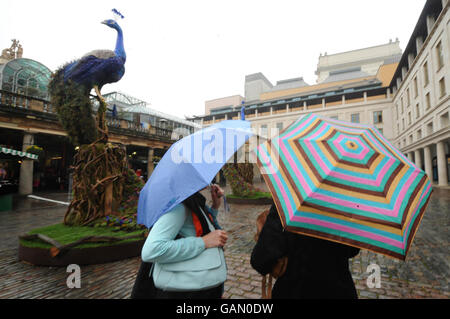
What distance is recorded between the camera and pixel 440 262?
13.6ft

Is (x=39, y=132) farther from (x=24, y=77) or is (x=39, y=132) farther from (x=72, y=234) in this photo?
(x=72, y=234)

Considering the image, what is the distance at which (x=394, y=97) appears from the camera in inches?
1433

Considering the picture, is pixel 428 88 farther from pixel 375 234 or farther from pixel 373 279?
pixel 375 234

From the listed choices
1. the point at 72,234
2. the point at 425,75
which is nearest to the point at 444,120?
the point at 425,75

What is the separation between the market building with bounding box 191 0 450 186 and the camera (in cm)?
2016

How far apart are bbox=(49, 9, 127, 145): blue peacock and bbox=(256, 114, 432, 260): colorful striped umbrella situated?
571 cm

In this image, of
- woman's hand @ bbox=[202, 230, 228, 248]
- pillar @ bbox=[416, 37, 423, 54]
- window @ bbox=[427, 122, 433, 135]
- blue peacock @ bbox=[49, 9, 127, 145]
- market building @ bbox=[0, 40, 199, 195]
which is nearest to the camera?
woman's hand @ bbox=[202, 230, 228, 248]

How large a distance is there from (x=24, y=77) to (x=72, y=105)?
23804 millimetres

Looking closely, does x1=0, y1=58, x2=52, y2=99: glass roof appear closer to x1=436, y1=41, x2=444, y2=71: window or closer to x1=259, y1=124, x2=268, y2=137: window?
x1=259, y1=124, x2=268, y2=137: window

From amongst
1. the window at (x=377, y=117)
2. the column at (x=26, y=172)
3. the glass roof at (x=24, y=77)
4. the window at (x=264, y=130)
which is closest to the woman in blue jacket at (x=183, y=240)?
the column at (x=26, y=172)

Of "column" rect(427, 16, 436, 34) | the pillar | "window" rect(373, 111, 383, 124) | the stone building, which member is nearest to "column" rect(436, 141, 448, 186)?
"column" rect(427, 16, 436, 34)

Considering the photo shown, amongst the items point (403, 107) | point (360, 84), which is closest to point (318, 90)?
point (360, 84)
